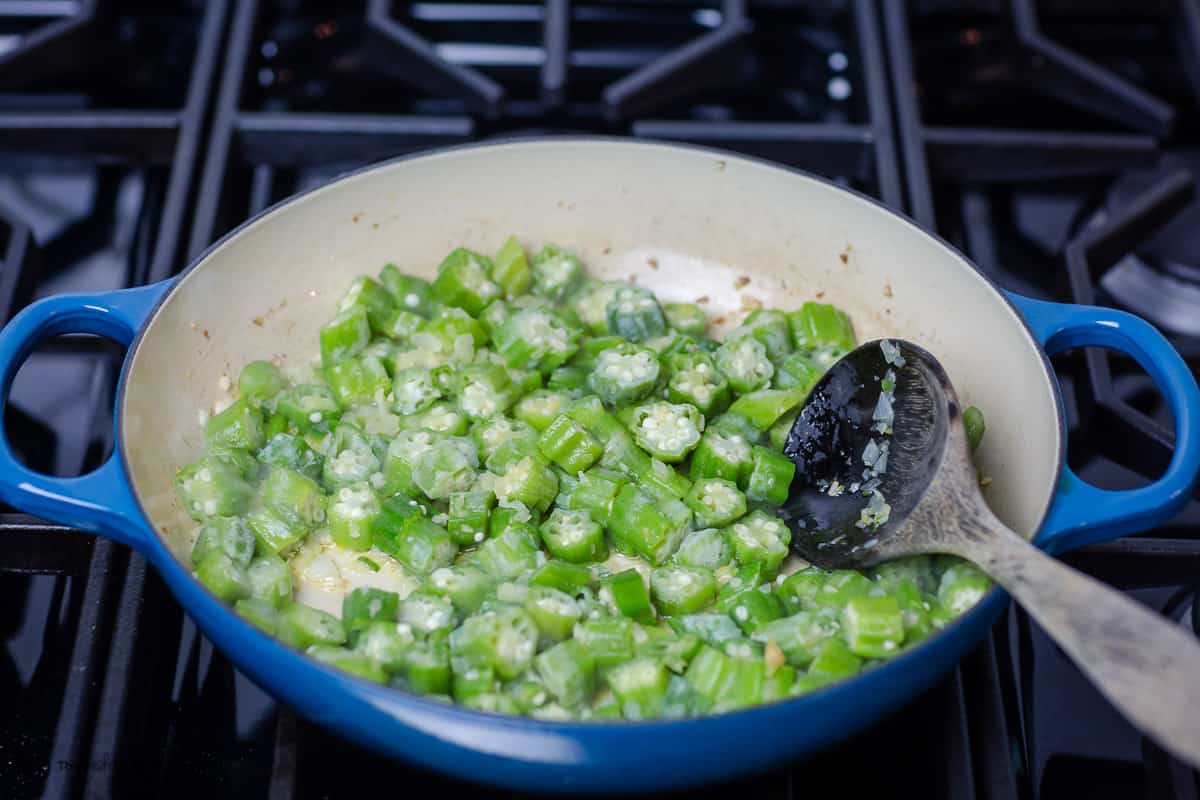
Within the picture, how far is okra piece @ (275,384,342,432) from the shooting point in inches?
68.7

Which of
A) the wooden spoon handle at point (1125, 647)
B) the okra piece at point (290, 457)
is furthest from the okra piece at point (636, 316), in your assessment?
the wooden spoon handle at point (1125, 647)

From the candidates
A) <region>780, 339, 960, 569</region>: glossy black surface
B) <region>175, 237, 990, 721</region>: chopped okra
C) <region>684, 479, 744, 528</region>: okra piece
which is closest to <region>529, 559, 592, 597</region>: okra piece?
<region>175, 237, 990, 721</region>: chopped okra

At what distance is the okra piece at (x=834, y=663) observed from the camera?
1.37m

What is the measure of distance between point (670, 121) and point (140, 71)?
1100 mm

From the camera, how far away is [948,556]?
58.8 inches

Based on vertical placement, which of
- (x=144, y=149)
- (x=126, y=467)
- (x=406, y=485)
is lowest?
(x=406, y=485)

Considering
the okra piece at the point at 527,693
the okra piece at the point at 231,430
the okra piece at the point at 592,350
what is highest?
the okra piece at the point at 592,350

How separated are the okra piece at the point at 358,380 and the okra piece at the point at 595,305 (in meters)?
0.34

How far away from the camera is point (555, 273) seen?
Answer: 6.31 ft

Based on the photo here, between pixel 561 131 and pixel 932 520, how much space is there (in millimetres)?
1136

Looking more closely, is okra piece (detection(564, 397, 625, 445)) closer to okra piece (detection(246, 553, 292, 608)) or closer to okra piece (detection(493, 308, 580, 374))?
okra piece (detection(493, 308, 580, 374))

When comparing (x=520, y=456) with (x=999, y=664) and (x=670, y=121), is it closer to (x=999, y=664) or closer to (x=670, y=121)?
(x=999, y=664)

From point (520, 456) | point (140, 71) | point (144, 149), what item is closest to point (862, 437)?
point (520, 456)

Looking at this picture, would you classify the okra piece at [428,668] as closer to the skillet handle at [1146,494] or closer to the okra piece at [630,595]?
the okra piece at [630,595]
